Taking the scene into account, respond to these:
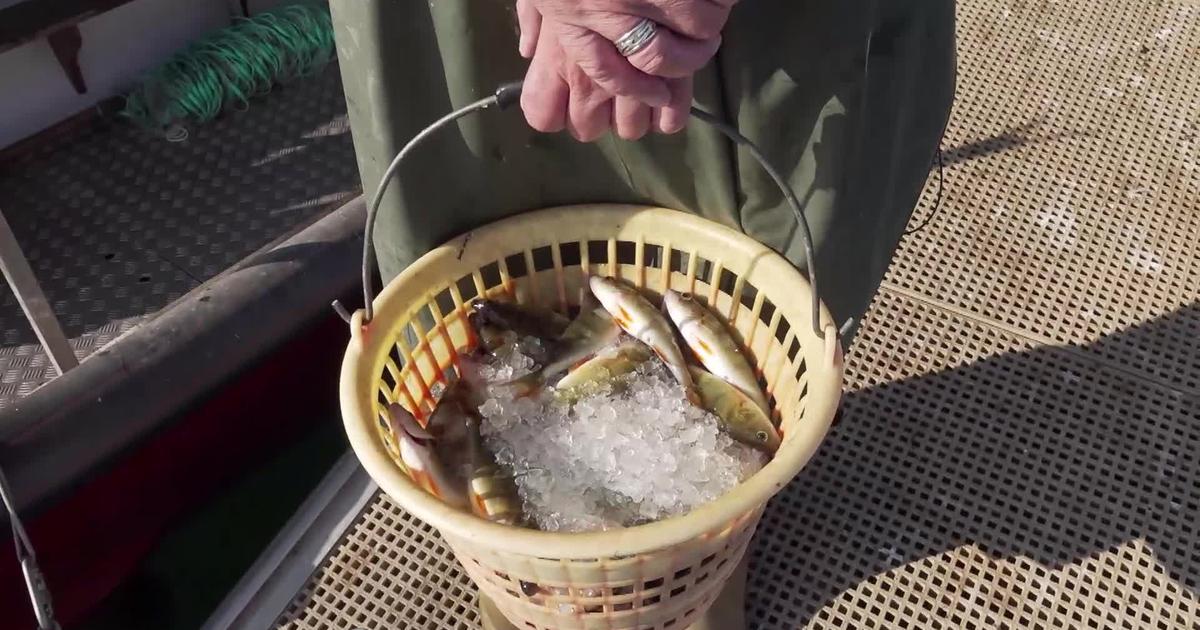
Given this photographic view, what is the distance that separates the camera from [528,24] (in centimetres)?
122

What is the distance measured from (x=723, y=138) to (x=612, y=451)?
610 mm

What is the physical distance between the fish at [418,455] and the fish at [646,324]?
46 centimetres

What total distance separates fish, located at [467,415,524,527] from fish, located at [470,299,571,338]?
0.84 ft

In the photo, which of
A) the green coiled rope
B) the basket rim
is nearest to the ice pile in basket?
the basket rim

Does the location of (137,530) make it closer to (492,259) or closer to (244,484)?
(244,484)

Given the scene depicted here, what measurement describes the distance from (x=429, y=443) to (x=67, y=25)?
98.7 inches

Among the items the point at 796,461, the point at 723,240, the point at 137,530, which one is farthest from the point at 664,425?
the point at 137,530

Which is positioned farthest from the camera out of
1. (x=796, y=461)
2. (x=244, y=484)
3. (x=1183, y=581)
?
(x=244, y=484)

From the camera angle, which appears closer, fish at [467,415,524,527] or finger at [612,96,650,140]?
finger at [612,96,650,140]

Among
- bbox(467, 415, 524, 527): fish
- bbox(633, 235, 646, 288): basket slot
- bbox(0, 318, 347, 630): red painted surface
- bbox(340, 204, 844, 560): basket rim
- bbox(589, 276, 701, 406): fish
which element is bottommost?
bbox(0, 318, 347, 630): red painted surface

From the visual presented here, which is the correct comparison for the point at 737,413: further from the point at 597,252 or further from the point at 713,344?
the point at 597,252

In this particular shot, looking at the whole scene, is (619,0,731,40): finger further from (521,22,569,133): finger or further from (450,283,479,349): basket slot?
(450,283,479,349): basket slot

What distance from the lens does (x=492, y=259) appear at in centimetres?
174

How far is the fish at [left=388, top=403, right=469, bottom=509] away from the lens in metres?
1.54
